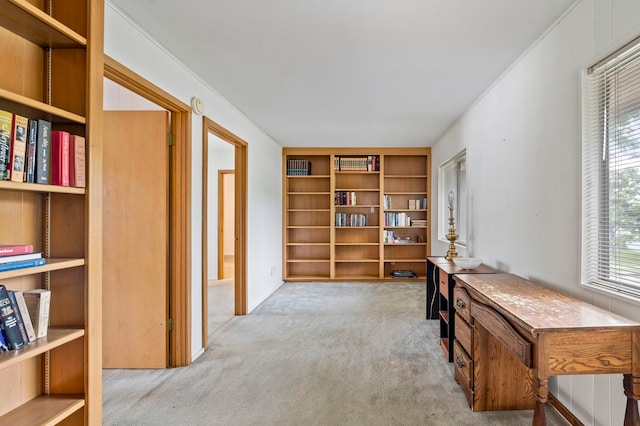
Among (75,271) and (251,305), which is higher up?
(75,271)

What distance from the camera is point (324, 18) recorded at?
6.32 ft

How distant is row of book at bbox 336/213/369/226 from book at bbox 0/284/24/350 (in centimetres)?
489

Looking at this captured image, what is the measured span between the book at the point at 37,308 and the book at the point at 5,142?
484mm

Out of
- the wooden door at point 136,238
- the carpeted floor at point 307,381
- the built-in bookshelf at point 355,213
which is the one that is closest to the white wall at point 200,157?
the wooden door at point 136,238

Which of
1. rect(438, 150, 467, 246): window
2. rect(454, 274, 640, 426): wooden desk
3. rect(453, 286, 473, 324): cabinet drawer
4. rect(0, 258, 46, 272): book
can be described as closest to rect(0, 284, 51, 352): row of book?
rect(0, 258, 46, 272): book

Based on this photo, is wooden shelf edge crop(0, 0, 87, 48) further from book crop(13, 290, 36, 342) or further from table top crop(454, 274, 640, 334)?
table top crop(454, 274, 640, 334)

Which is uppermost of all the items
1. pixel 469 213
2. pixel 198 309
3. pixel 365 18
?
pixel 365 18

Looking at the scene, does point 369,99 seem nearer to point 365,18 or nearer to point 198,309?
point 365,18

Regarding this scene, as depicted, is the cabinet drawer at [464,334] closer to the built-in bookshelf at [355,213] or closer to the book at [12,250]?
the book at [12,250]

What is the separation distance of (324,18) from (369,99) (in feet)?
4.82

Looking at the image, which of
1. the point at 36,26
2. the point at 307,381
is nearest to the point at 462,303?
the point at 307,381

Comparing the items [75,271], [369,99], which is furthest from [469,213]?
[75,271]

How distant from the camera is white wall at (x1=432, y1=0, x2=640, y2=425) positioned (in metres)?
1.58

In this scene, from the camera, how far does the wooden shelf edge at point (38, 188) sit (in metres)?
1.12
